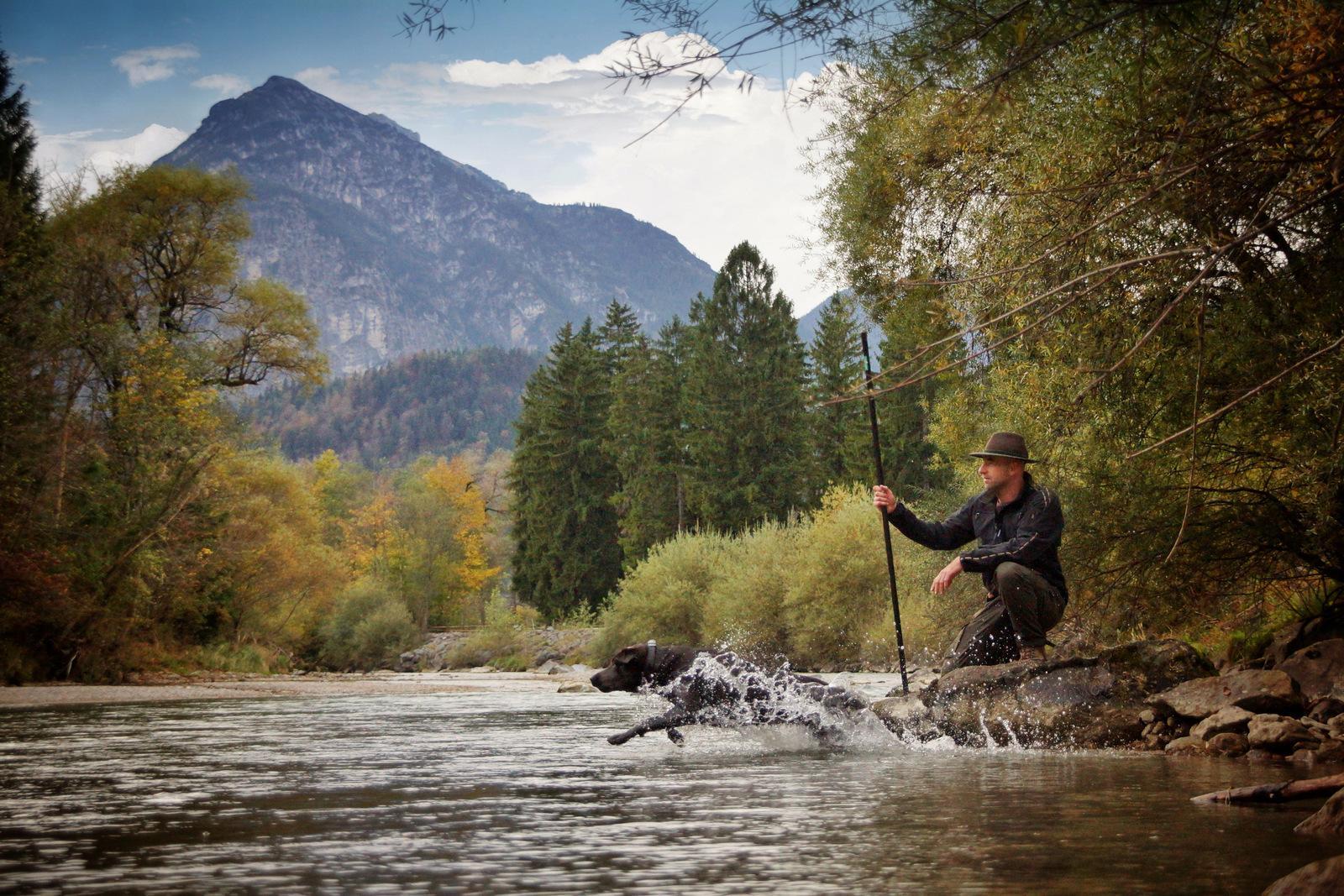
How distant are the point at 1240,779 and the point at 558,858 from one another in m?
4.37

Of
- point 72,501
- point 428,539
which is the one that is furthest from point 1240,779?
point 428,539

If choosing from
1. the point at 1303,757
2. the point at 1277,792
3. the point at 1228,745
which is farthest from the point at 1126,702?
the point at 1277,792

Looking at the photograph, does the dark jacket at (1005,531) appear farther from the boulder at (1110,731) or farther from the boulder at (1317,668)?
the boulder at (1317,668)

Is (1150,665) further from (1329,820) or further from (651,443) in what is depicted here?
(651,443)

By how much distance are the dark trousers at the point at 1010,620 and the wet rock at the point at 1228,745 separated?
1445mm

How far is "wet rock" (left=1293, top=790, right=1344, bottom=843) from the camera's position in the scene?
191 inches

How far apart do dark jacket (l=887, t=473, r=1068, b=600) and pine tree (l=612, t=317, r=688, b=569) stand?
173 feet

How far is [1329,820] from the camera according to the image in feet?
16.0

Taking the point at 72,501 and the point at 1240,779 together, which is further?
the point at 72,501

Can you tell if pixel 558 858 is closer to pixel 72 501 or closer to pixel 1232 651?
pixel 1232 651

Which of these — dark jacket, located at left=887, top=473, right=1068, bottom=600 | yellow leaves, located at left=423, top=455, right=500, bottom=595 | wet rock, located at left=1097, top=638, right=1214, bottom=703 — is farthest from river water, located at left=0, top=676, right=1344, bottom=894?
yellow leaves, located at left=423, top=455, right=500, bottom=595

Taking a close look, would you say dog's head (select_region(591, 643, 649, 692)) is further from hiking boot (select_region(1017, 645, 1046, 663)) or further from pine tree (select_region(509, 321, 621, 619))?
pine tree (select_region(509, 321, 621, 619))

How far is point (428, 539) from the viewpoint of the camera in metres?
81.3

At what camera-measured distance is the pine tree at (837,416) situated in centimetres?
6184
